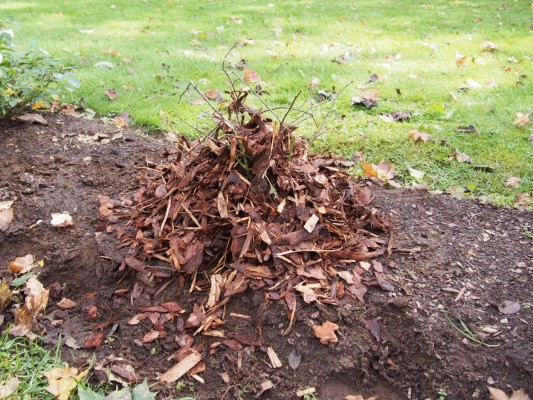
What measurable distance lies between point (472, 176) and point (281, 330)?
2201 mm

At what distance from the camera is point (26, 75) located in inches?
145

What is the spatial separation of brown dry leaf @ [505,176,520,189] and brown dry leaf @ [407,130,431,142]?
0.77 meters

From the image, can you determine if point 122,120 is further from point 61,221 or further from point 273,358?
point 273,358

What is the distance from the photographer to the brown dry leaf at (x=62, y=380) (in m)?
2.20

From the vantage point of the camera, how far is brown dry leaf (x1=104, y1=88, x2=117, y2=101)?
505cm

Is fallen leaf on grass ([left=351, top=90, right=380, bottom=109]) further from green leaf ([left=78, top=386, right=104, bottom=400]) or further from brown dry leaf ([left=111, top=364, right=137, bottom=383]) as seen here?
green leaf ([left=78, top=386, right=104, bottom=400])

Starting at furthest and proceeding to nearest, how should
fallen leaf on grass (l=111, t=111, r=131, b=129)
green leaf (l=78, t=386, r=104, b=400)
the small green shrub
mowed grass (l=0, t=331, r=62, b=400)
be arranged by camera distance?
fallen leaf on grass (l=111, t=111, r=131, b=129)
the small green shrub
mowed grass (l=0, t=331, r=62, b=400)
green leaf (l=78, t=386, r=104, b=400)

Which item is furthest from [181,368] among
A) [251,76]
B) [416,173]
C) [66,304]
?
[251,76]

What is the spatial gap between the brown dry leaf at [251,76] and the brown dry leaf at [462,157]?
2263 mm

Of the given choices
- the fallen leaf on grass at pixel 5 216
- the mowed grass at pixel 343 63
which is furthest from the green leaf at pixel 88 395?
the mowed grass at pixel 343 63

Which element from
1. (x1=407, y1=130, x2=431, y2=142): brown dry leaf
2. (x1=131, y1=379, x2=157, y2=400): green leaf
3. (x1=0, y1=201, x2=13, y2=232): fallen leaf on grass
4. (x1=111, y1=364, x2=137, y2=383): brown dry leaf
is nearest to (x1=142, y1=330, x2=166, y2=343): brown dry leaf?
(x1=111, y1=364, x2=137, y2=383): brown dry leaf

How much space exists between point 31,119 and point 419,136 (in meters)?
3.14

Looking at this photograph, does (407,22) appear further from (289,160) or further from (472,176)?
(289,160)

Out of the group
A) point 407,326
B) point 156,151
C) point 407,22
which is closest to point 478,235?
point 407,326
